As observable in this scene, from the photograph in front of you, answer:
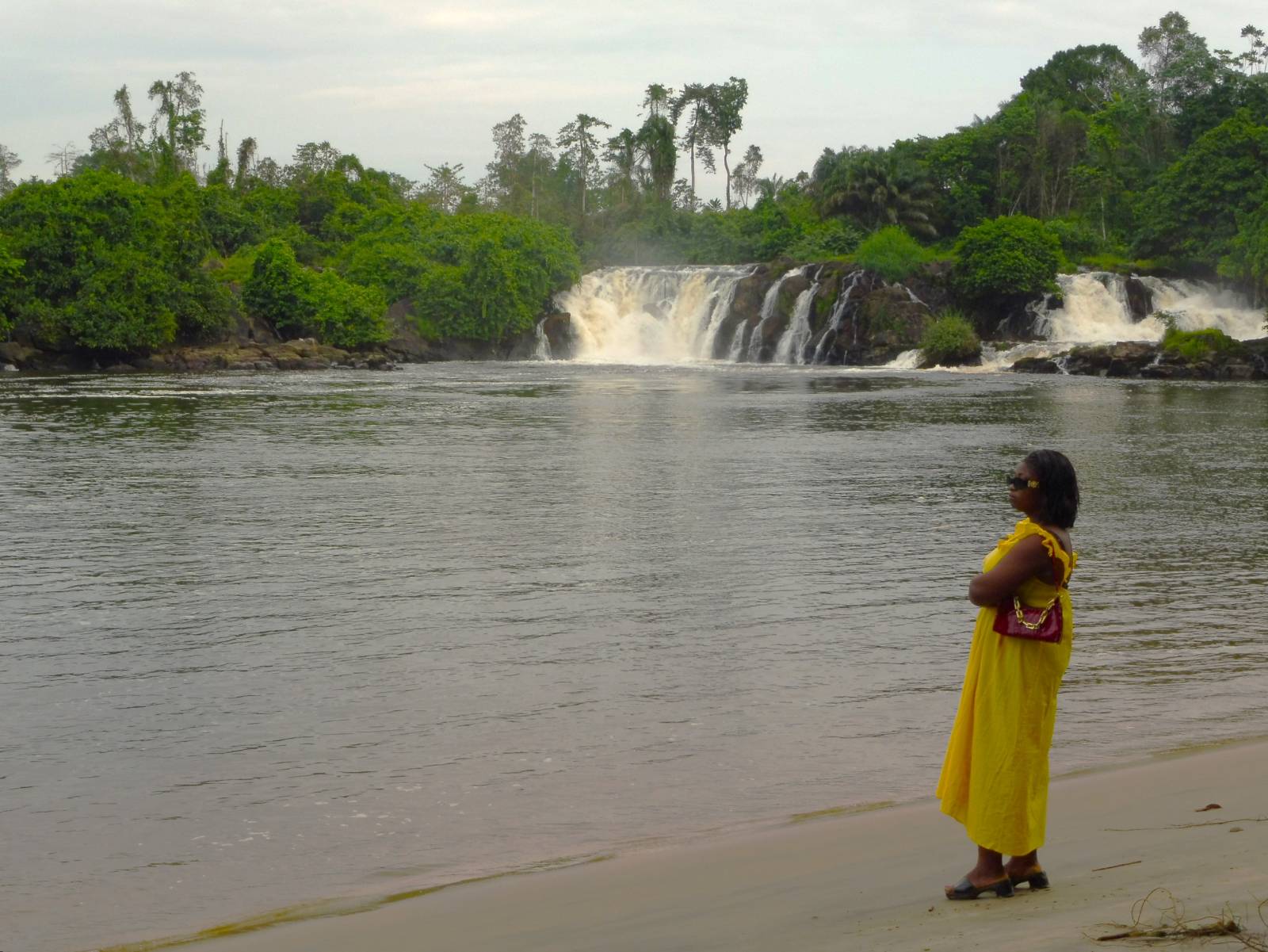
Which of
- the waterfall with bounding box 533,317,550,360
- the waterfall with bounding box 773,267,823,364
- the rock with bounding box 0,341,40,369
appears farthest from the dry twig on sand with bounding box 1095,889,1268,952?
the waterfall with bounding box 533,317,550,360

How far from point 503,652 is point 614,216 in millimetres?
83448

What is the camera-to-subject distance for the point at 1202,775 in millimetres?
6422

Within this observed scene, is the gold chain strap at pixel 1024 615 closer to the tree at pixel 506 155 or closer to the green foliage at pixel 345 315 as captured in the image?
the green foliage at pixel 345 315

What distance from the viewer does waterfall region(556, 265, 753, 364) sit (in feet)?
208

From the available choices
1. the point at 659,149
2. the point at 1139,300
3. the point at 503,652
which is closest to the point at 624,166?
the point at 659,149

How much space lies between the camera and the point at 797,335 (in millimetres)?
60188

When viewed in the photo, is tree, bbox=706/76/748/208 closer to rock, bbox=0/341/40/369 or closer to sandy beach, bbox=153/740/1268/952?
rock, bbox=0/341/40/369

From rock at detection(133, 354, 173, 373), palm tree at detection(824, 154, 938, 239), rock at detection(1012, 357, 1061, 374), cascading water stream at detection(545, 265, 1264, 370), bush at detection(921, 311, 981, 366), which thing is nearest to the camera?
rock at detection(1012, 357, 1061, 374)

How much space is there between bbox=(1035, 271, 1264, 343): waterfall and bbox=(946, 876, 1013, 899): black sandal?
54.2m

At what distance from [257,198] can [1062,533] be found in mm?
84214

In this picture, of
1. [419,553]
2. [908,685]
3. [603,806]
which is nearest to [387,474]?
[419,553]

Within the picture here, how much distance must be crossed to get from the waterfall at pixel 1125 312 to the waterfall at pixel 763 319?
36.9 feet

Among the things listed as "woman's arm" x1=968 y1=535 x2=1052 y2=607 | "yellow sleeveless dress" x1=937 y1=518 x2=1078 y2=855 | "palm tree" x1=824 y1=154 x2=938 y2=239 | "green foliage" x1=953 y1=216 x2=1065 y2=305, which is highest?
"palm tree" x1=824 y1=154 x2=938 y2=239

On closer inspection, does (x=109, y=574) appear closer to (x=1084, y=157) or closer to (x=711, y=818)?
(x=711, y=818)
